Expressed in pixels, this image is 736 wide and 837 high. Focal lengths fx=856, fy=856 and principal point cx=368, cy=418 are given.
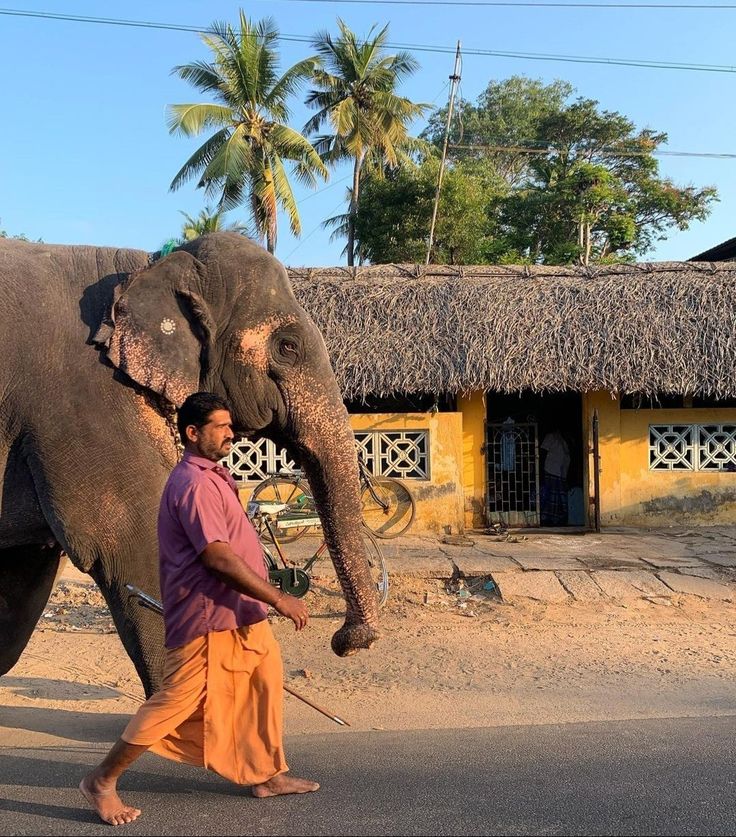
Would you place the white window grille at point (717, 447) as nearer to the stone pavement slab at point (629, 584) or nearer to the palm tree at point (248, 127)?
the stone pavement slab at point (629, 584)

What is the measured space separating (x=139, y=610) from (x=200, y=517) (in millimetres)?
659

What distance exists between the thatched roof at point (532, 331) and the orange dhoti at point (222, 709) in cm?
722

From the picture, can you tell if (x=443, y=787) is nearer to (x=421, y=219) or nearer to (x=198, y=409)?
(x=198, y=409)

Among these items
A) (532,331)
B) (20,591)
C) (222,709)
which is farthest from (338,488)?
(532,331)

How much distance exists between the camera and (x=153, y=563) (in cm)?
344

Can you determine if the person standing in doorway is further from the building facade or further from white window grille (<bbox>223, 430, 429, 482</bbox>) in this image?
white window grille (<bbox>223, 430, 429, 482</bbox>)

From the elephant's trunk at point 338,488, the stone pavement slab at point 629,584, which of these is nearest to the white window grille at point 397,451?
the stone pavement slab at point 629,584

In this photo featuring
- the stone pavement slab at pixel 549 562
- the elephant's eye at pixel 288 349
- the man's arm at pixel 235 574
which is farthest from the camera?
the stone pavement slab at pixel 549 562

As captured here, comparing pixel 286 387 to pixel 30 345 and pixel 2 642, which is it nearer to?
pixel 30 345

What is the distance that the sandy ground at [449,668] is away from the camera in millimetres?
4566

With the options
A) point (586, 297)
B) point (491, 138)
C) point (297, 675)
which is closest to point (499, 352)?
point (586, 297)

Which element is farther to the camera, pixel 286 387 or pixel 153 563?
pixel 286 387

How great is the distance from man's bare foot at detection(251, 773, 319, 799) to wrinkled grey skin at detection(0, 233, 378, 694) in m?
0.57

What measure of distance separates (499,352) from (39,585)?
23.6 feet
